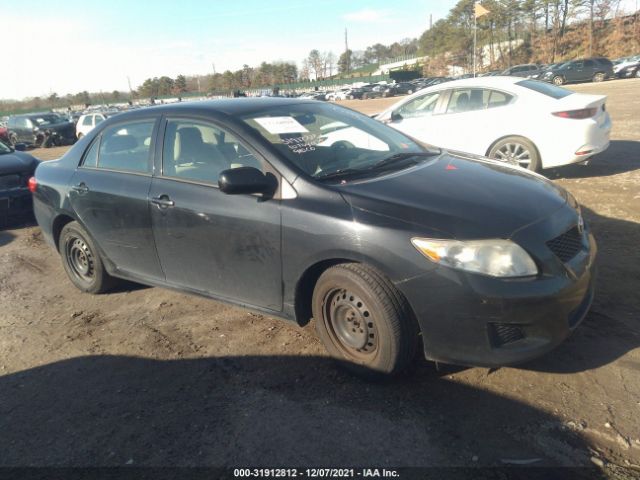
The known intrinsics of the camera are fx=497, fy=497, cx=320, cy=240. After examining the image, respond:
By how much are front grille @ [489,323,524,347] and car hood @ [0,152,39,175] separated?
742 cm

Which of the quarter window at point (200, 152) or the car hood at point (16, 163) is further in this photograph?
the car hood at point (16, 163)

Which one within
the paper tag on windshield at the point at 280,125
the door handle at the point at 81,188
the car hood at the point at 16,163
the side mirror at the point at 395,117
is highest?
the paper tag on windshield at the point at 280,125

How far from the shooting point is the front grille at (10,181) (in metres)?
7.32

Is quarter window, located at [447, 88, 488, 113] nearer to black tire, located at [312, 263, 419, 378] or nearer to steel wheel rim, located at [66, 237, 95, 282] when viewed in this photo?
black tire, located at [312, 263, 419, 378]

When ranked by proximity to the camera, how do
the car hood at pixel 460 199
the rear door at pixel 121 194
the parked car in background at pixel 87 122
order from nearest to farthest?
the car hood at pixel 460 199 < the rear door at pixel 121 194 < the parked car in background at pixel 87 122

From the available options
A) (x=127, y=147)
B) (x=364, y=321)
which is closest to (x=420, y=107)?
(x=127, y=147)

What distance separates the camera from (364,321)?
291cm

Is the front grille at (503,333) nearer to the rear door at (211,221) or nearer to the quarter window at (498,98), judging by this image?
the rear door at (211,221)

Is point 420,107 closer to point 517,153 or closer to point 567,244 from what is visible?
point 517,153

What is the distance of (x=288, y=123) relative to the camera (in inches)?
143

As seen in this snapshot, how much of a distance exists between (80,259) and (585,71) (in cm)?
3729

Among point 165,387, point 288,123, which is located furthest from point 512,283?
point 165,387

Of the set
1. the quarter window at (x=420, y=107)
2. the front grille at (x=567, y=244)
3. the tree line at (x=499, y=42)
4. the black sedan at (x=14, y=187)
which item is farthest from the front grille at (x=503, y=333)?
the tree line at (x=499, y=42)

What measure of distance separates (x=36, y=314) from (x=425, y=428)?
368 cm
